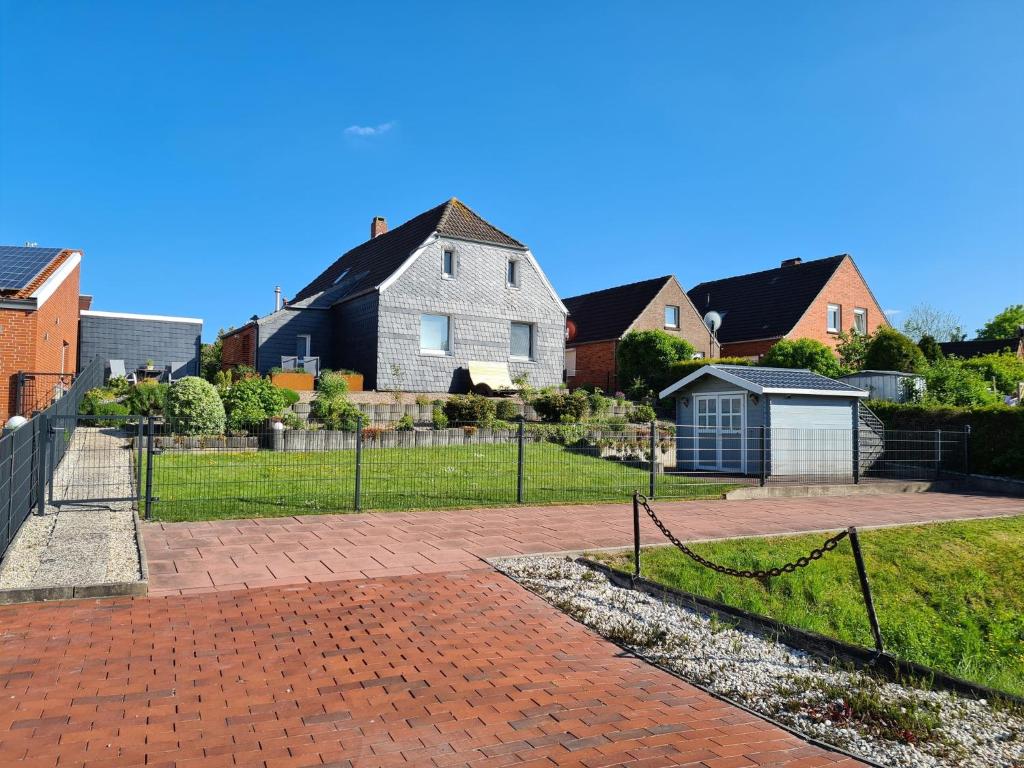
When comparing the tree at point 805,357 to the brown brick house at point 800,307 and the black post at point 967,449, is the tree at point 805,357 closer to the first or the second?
the brown brick house at point 800,307

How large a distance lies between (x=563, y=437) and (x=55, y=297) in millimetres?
14151

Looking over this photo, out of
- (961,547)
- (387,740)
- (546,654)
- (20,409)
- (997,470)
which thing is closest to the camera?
(387,740)

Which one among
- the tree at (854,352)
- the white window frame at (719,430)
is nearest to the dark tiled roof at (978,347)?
the tree at (854,352)

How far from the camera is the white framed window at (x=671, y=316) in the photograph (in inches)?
1417

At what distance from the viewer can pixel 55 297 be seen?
1945 cm

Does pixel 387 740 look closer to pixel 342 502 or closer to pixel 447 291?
pixel 342 502

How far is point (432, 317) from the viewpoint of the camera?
26.5 meters

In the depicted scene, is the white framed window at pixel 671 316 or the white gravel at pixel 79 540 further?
the white framed window at pixel 671 316

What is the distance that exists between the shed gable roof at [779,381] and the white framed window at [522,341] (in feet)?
31.8

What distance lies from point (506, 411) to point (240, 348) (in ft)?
46.2

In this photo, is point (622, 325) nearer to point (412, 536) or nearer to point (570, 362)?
point (570, 362)

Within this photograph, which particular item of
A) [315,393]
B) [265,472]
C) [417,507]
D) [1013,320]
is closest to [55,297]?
[315,393]

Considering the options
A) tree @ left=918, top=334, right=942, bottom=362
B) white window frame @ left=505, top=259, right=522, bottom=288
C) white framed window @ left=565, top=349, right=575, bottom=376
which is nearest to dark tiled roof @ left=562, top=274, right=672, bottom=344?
white framed window @ left=565, top=349, right=575, bottom=376

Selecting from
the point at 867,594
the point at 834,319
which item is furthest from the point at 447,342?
the point at 867,594
